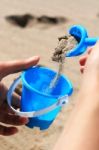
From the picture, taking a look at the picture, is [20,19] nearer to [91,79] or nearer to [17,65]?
[17,65]

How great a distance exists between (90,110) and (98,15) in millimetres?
2966

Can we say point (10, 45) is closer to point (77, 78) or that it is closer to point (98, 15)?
point (77, 78)

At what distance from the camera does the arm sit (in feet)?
3.51

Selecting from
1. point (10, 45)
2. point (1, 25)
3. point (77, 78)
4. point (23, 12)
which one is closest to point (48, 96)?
point (77, 78)

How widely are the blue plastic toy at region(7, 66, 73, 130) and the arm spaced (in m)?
0.30

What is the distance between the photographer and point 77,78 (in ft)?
9.75

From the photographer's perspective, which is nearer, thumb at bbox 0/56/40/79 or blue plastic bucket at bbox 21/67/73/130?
blue plastic bucket at bbox 21/67/73/130

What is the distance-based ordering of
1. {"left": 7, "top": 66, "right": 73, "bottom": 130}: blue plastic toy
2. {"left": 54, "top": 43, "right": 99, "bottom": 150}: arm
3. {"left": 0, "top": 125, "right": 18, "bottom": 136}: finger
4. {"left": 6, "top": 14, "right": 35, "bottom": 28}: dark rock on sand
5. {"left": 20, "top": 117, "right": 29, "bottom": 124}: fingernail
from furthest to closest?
{"left": 6, "top": 14, "right": 35, "bottom": 28}: dark rock on sand → {"left": 0, "top": 125, "right": 18, "bottom": 136}: finger → {"left": 20, "top": 117, "right": 29, "bottom": 124}: fingernail → {"left": 7, "top": 66, "right": 73, "bottom": 130}: blue plastic toy → {"left": 54, "top": 43, "right": 99, "bottom": 150}: arm

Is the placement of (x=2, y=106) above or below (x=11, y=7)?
below

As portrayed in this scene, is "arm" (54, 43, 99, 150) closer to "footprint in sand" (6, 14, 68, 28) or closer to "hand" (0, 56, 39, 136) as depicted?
"hand" (0, 56, 39, 136)

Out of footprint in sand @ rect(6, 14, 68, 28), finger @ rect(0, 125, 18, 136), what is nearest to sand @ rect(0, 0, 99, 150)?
footprint in sand @ rect(6, 14, 68, 28)

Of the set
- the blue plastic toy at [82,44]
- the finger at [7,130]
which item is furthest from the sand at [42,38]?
the blue plastic toy at [82,44]

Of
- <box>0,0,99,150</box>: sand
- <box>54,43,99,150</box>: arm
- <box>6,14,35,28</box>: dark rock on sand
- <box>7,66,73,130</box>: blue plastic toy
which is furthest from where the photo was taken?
<box>6,14,35,28</box>: dark rock on sand

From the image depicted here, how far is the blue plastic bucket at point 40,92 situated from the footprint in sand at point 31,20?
208 cm
